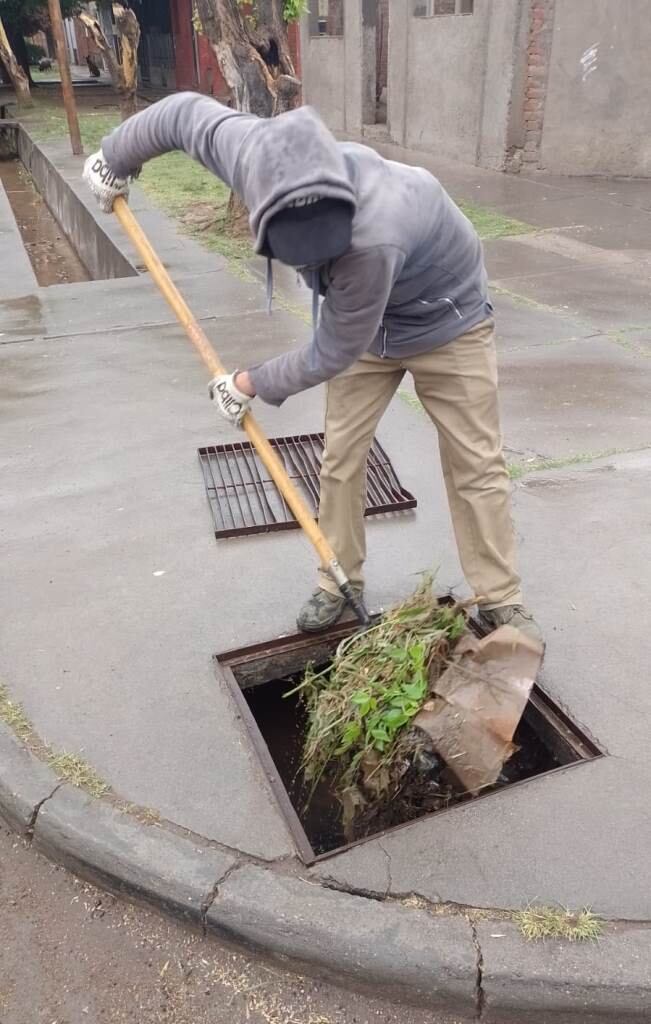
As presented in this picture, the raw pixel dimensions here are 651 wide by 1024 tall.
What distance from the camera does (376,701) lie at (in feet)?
8.23

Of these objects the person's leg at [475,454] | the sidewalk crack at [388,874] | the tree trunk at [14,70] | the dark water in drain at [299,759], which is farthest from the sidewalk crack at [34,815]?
the tree trunk at [14,70]

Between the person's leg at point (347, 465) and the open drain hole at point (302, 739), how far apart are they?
0.11m

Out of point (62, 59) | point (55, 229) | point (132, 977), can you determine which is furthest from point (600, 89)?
point (132, 977)

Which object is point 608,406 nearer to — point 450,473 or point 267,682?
point 450,473

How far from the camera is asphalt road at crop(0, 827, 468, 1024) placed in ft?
6.63

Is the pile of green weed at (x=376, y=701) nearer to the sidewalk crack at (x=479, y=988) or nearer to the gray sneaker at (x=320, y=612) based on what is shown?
the gray sneaker at (x=320, y=612)

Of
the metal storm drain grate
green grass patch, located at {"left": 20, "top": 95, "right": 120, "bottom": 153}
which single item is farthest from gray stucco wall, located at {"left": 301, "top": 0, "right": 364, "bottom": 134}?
the metal storm drain grate

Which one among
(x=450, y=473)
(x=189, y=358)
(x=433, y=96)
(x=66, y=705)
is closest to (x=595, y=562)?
(x=450, y=473)

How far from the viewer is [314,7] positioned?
53.2 feet

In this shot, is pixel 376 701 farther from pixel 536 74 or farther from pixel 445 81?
pixel 445 81

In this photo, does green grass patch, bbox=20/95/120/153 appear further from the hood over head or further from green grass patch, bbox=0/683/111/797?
the hood over head

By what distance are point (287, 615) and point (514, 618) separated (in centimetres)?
82

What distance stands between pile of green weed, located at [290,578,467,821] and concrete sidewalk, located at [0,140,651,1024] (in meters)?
0.22

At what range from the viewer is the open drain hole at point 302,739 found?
2500 mm
